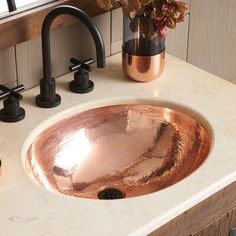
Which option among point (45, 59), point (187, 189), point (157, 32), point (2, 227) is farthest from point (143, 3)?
point (2, 227)

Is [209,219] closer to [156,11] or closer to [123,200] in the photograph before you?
[123,200]

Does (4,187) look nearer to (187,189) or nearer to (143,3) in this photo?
(187,189)

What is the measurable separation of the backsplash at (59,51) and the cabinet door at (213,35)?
0.28 meters

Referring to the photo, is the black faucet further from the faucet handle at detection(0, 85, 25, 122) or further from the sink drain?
the sink drain

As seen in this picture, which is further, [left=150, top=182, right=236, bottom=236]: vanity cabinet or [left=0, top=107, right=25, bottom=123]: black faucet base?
[left=0, top=107, right=25, bottom=123]: black faucet base

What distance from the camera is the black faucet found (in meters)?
1.36

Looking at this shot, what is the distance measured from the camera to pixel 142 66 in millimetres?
1587

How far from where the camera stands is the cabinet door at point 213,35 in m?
1.89

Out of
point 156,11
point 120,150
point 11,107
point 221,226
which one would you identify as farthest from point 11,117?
point 221,226

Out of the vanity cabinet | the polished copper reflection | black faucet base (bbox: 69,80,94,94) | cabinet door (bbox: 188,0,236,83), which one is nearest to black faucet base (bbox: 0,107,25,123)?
black faucet base (bbox: 69,80,94,94)

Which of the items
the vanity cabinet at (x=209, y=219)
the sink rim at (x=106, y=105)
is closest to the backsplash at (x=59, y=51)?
the sink rim at (x=106, y=105)

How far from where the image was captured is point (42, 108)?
59.9 inches

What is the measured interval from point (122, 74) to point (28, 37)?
271 mm

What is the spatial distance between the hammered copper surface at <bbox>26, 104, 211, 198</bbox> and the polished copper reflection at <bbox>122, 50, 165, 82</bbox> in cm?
8
